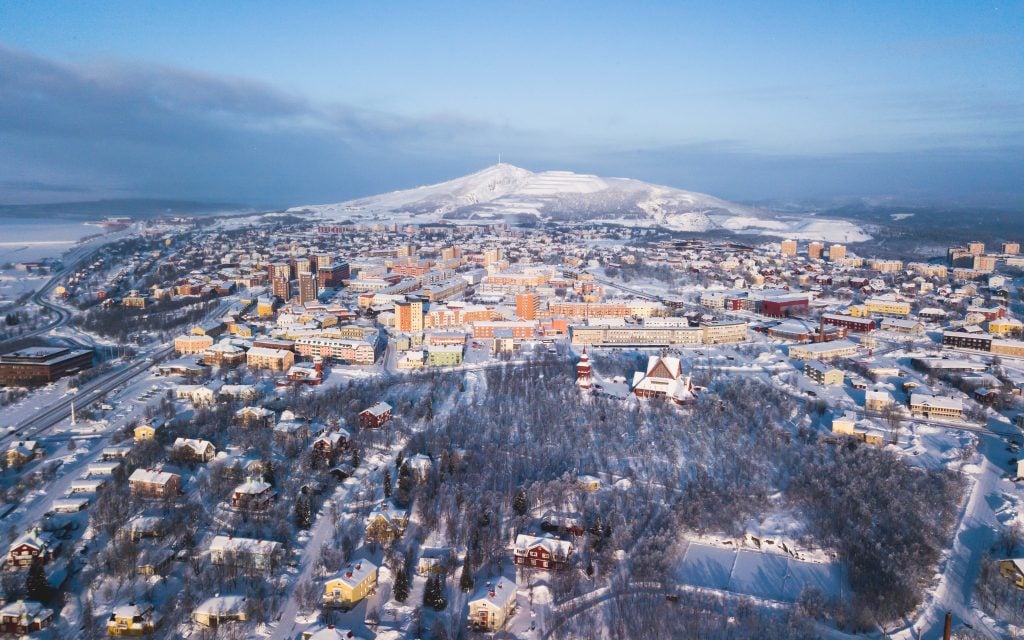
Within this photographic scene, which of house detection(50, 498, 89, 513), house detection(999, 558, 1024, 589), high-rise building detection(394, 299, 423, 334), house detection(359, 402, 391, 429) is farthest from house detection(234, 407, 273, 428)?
house detection(999, 558, 1024, 589)

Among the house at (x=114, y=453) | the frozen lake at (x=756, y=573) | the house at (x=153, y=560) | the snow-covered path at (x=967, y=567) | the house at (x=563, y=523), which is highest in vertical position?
the house at (x=114, y=453)

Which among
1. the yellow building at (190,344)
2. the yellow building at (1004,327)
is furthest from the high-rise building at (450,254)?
the yellow building at (1004,327)

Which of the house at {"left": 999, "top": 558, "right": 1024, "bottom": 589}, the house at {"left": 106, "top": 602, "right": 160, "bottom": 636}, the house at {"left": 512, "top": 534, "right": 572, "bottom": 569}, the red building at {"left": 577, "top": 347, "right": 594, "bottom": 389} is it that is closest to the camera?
the house at {"left": 106, "top": 602, "right": 160, "bottom": 636}

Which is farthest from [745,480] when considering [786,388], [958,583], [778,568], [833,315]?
[833,315]

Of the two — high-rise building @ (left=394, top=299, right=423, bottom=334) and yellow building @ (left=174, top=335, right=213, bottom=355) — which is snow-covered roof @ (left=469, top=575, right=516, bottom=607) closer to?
yellow building @ (left=174, top=335, right=213, bottom=355)

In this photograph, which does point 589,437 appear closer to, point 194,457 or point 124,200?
point 194,457

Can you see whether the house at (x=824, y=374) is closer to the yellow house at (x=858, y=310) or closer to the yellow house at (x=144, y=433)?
the yellow house at (x=858, y=310)

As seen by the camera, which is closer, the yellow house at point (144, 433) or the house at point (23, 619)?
the house at point (23, 619)
